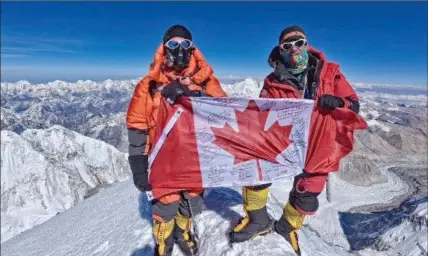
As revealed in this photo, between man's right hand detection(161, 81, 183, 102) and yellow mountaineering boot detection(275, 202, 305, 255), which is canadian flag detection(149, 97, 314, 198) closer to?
man's right hand detection(161, 81, 183, 102)

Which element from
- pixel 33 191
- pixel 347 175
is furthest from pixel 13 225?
pixel 347 175

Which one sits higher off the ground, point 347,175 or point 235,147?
point 235,147

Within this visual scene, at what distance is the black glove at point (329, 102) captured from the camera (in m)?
6.49

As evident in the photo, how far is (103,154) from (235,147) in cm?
20049

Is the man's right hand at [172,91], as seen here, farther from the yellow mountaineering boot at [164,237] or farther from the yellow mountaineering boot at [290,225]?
the yellow mountaineering boot at [290,225]

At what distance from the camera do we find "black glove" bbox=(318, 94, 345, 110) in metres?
6.49

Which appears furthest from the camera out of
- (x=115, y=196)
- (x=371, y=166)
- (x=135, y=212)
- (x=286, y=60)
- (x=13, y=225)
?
(x=371, y=166)

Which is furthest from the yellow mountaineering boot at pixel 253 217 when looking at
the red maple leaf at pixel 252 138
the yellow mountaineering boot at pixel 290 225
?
the red maple leaf at pixel 252 138

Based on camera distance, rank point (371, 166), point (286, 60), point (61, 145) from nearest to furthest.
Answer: point (286, 60), point (371, 166), point (61, 145)

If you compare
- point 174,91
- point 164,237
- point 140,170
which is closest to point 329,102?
point 174,91

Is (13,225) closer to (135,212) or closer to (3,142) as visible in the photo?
(3,142)

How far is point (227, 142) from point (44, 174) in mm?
185712

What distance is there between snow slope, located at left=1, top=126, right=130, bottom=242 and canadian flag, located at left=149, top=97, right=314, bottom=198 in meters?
155

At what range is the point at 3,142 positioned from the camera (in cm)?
17812
